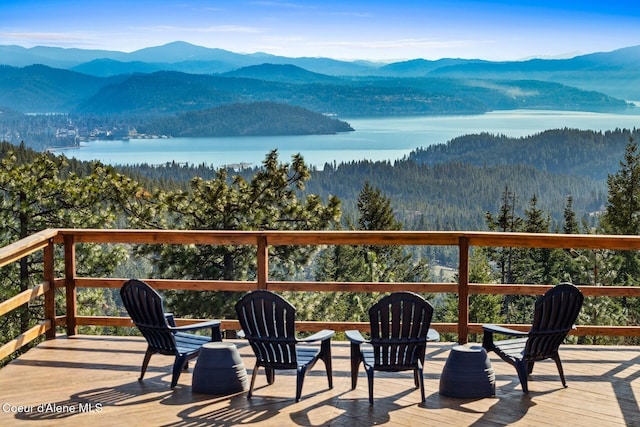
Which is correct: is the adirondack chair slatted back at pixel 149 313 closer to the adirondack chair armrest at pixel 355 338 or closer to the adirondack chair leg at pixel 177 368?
the adirondack chair leg at pixel 177 368

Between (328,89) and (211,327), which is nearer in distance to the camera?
(211,327)

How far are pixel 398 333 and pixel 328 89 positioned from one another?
13631cm

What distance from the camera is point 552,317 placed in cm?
494

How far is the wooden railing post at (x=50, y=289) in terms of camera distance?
631cm

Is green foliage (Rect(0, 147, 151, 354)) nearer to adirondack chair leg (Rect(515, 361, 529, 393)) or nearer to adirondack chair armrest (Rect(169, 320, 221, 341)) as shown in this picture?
adirondack chair armrest (Rect(169, 320, 221, 341))

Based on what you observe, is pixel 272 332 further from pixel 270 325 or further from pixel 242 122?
pixel 242 122

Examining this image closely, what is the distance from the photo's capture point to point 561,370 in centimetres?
515

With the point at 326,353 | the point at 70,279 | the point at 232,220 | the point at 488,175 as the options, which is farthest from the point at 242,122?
the point at 326,353

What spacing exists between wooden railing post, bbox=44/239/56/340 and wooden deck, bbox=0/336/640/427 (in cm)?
59

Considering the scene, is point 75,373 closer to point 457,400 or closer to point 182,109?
point 457,400

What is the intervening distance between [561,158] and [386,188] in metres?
23.6

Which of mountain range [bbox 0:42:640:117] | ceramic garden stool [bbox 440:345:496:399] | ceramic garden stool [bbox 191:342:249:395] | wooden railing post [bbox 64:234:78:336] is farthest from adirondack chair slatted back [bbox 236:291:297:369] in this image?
mountain range [bbox 0:42:640:117]

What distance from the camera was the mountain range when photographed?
12675cm

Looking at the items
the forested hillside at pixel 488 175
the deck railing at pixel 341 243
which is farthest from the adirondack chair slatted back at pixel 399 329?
the forested hillside at pixel 488 175
